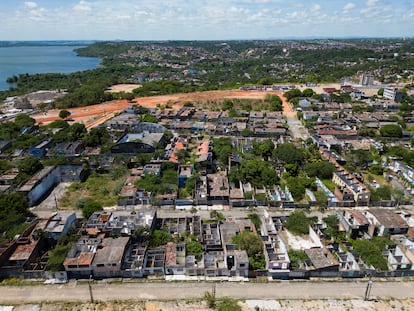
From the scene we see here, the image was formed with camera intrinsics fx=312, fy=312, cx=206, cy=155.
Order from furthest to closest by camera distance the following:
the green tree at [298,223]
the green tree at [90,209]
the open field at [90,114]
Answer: the open field at [90,114], the green tree at [90,209], the green tree at [298,223]

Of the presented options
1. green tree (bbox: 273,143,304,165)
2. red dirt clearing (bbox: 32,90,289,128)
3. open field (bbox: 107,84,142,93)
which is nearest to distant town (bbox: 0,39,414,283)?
green tree (bbox: 273,143,304,165)

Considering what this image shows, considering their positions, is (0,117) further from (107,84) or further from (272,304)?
(272,304)

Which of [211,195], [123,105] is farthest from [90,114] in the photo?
[211,195]

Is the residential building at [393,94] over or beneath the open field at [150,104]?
over

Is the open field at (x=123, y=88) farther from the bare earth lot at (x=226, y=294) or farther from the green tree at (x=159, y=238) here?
the bare earth lot at (x=226, y=294)

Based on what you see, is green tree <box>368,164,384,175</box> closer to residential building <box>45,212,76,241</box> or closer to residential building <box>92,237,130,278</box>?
residential building <box>92,237,130,278</box>

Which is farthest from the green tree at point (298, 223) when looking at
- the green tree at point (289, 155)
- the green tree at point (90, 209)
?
the green tree at point (90, 209)

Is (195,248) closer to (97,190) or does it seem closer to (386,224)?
(97,190)
